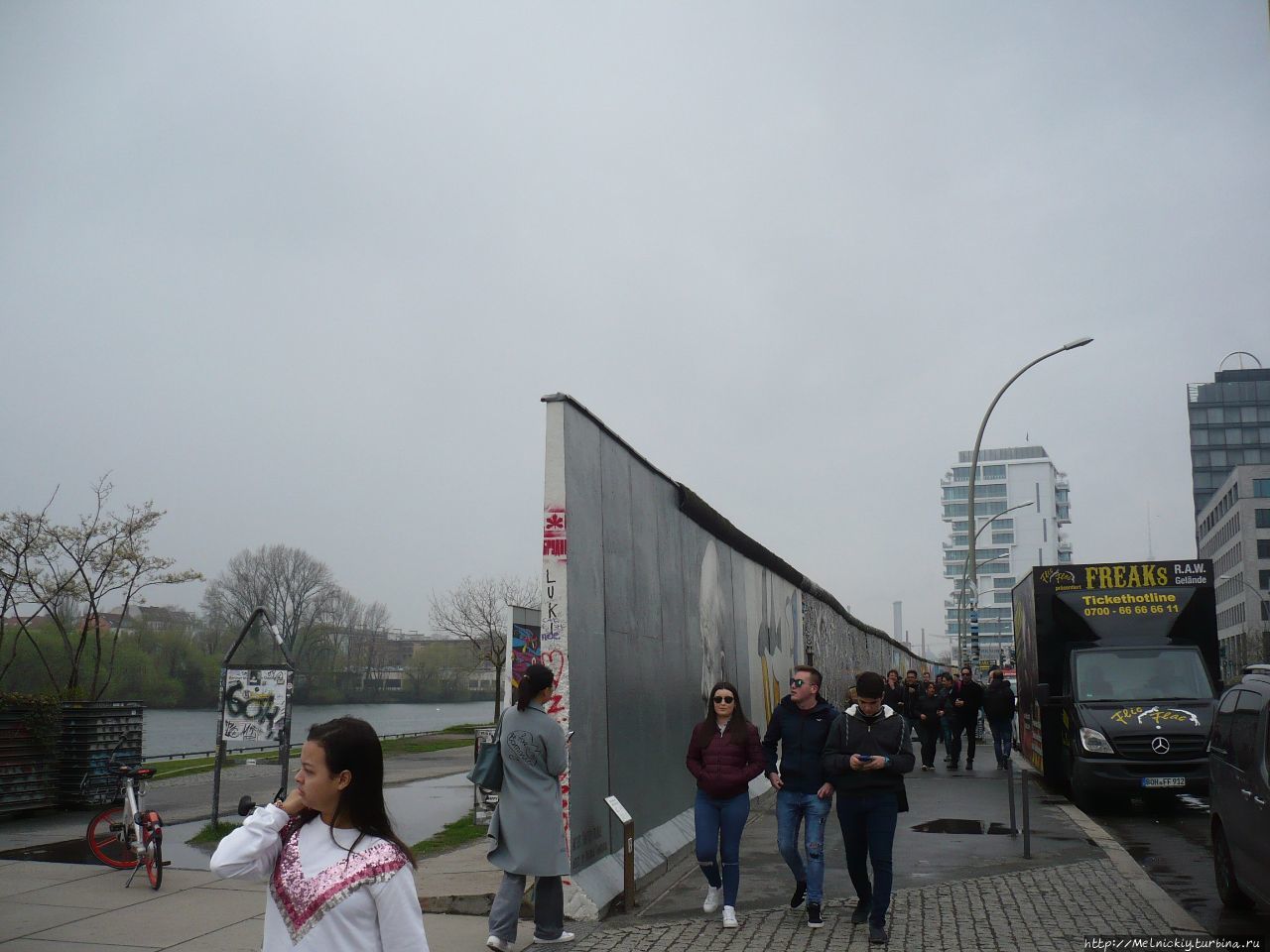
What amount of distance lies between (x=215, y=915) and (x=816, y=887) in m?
4.37

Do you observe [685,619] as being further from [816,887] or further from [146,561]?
[146,561]

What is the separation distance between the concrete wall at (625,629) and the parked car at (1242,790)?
4405 mm

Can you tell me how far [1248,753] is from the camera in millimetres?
7621

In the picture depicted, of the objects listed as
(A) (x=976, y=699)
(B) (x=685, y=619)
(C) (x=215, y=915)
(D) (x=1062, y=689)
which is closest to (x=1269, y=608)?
(A) (x=976, y=699)

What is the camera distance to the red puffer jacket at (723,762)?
27.9ft

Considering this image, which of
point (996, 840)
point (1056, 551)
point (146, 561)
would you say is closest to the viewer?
point (996, 840)

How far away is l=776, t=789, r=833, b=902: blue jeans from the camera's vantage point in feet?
26.6

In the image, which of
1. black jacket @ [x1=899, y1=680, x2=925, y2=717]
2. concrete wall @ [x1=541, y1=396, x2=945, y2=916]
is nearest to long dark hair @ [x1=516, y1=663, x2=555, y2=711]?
concrete wall @ [x1=541, y1=396, x2=945, y2=916]

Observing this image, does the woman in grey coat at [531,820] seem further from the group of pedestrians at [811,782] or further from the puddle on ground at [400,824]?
the group of pedestrians at [811,782]

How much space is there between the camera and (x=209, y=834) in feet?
40.9

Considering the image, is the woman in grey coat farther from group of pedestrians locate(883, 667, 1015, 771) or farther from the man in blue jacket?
group of pedestrians locate(883, 667, 1015, 771)

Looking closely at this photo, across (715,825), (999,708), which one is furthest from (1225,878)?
(999,708)

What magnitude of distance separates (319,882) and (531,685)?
4.53 metres

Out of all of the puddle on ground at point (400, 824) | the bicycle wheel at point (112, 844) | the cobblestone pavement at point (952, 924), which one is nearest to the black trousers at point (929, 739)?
the puddle on ground at point (400, 824)
